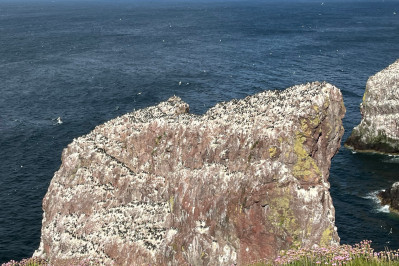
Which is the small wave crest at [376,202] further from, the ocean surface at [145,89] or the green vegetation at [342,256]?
the green vegetation at [342,256]

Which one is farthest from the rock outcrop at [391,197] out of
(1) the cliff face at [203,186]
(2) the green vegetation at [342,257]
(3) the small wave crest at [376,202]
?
(2) the green vegetation at [342,257]

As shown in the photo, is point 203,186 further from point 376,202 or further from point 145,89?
point 145,89

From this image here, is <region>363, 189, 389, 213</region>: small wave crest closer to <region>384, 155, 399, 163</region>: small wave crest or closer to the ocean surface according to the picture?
the ocean surface

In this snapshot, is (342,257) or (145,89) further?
(145,89)

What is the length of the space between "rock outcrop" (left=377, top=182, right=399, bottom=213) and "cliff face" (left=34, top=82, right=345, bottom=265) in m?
29.1

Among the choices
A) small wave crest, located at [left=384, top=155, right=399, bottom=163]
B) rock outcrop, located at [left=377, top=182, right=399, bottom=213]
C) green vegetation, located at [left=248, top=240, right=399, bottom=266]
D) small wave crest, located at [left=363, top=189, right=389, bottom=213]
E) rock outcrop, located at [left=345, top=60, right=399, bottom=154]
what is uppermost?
green vegetation, located at [left=248, top=240, right=399, bottom=266]

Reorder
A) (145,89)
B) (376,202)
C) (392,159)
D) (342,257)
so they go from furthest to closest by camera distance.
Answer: (145,89) < (392,159) < (376,202) < (342,257)

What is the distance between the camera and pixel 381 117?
84812mm

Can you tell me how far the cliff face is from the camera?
117 feet

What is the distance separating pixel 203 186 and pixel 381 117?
57.9 metres

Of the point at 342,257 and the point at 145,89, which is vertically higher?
the point at 342,257

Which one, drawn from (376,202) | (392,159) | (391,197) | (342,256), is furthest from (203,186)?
(392,159)

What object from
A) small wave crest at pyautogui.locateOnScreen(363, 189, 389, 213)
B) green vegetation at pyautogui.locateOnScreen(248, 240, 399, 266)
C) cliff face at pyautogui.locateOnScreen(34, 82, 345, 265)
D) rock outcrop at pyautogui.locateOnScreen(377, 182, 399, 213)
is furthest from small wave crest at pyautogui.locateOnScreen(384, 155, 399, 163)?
green vegetation at pyautogui.locateOnScreen(248, 240, 399, 266)

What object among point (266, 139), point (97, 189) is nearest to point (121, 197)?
point (97, 189)
